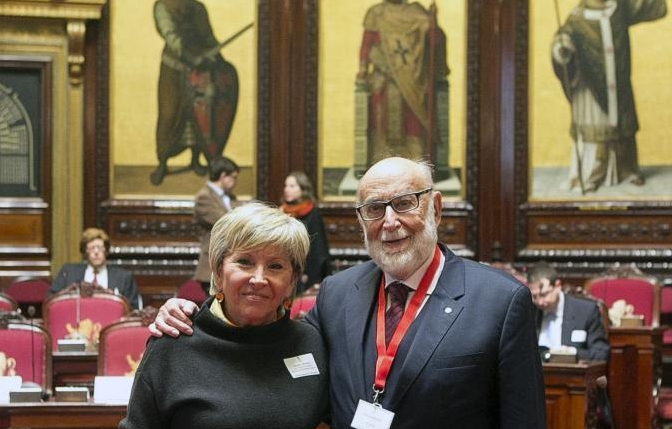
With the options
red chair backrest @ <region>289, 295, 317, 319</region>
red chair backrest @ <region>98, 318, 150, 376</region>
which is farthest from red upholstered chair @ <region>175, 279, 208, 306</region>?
red chair backrest @ <region>98, 318, 150, 376</region>

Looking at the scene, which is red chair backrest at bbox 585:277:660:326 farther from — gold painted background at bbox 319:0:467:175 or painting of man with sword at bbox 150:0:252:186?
painting of man with sword at bbox 150:0:252:186

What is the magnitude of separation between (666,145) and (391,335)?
336 inches

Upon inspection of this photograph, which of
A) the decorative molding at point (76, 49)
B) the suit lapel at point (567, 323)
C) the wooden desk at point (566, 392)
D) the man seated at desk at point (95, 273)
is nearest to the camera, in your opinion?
the wooden desk at point (566, 392)

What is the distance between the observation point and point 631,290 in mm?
9477

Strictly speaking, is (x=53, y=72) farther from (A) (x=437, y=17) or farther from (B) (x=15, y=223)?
(A) (x=437, y=17)

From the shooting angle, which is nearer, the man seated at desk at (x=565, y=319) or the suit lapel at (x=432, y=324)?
the suit lapel at (x=432, y=324)

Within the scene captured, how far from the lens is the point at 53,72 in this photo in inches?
439

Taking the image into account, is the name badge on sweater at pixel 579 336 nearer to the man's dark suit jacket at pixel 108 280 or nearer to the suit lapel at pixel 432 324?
the man's dark suit jacket at pixel 108 280

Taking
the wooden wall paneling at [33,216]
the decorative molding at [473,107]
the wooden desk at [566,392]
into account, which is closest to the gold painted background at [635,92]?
the decorative molding at [473,107]

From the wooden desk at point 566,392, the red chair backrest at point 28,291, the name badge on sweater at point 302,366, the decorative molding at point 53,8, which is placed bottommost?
the wooden desk at point 566,392

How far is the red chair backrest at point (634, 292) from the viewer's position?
923 cm

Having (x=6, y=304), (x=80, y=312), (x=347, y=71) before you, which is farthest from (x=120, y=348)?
(x=347, y=71)

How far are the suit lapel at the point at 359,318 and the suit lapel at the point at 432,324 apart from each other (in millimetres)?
88

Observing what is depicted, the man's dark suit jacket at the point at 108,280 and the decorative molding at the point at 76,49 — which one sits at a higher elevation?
the decorative molding at the point at 76,49
